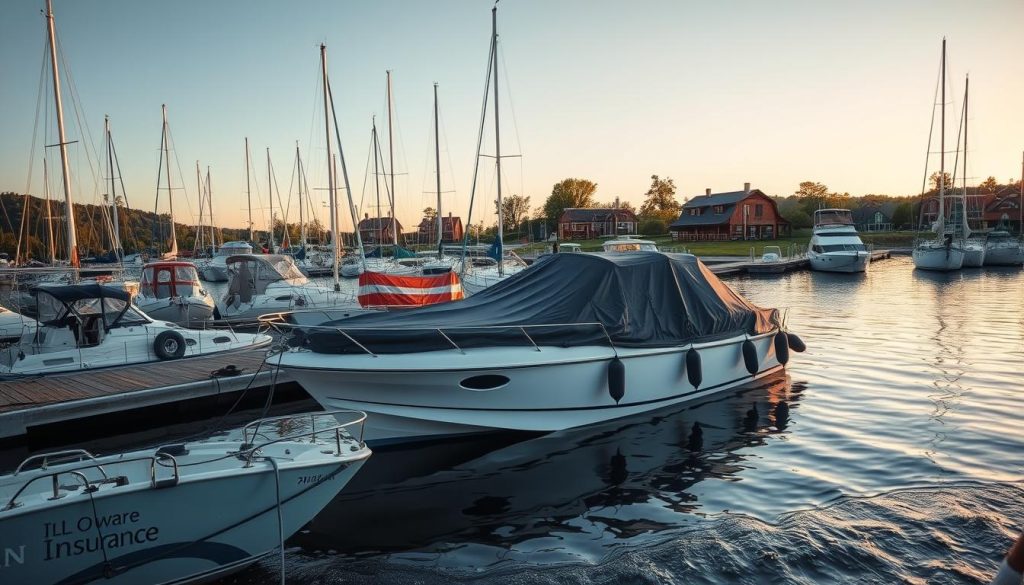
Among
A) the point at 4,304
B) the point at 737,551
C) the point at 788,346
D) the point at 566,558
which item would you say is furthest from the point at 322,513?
the point at 4,304

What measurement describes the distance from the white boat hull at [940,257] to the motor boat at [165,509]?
162 ft

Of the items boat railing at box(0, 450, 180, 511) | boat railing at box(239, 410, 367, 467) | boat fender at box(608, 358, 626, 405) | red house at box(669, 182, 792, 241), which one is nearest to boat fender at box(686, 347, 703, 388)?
boat fender at box(608, 358, 626, 405)

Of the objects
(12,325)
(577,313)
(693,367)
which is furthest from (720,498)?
(12,325)

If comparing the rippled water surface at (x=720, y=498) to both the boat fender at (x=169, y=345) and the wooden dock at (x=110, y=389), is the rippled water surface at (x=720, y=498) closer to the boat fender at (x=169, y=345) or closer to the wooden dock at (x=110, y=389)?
the wooden dock at (x=110, y=389)

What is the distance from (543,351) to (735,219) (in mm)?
75474

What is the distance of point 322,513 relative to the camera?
8.30 metres

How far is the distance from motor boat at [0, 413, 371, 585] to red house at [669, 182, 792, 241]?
78896 millimetres

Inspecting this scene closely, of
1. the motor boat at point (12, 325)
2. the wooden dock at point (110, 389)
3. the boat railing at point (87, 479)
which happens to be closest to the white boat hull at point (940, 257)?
the wooden dock at point (110, 389)

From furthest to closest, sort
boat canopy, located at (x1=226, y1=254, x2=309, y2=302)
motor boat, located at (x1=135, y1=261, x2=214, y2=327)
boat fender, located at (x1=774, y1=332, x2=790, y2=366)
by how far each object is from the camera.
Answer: boat canopy, located at (x1=226, y1=254, x2=309, y2=302), motor boat, located at (x1=135, y1=261, x2=214, y2=327), boat fender, located at (x1=774, y1=332, x2=790, y2=366)

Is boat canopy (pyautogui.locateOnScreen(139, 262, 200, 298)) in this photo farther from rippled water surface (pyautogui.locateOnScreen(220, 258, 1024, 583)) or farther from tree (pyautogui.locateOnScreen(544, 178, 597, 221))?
tree (pyautogui.locateOnScreen(544, 178, 597, 221))

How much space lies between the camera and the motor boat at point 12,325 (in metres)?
17.0

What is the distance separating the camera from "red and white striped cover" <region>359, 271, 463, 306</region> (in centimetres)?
1911

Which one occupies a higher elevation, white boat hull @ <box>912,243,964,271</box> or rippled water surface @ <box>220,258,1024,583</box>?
white boat hull @ <box>912,243,964,271</box>

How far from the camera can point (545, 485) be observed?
9.13 meters
